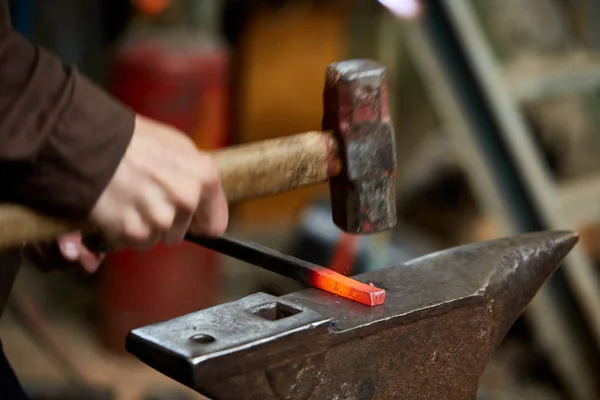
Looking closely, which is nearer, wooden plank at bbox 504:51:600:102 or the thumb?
the thumb

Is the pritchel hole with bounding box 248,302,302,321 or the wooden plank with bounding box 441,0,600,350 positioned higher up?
the wooden plank with bounding box 441,0,600,350

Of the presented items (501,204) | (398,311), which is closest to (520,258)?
(398,311)

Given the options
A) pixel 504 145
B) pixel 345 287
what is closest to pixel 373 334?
pixel 345 287

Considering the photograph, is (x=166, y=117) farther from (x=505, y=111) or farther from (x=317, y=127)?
(x=505, y=111)

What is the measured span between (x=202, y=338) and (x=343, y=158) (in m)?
0.35

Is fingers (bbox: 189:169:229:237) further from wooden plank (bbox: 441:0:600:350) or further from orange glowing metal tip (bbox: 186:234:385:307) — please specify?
wooden plank (bbox: 441:0:600:350)

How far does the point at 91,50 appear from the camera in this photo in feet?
13.0

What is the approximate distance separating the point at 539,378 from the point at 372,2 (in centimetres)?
182

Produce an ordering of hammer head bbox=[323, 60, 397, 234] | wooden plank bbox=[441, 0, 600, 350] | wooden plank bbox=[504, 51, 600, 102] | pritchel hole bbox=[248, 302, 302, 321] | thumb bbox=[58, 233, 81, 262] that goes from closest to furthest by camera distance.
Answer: pritchel hole bbox=[248, 302, 302, 321]
hammer head bbox=[323, 60, 397, 234]
thumb bbox=[58, 233, 81, 262]
wooden plank bbox=[441, 0, 600, 350]
wooden plank bbox=[504, 51, 600, 102]

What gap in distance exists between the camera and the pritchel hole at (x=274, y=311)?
104cm

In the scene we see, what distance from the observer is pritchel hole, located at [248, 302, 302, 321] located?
1036mm

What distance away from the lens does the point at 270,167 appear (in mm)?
1121

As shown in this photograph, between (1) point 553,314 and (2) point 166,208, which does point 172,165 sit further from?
(1) point 553,314

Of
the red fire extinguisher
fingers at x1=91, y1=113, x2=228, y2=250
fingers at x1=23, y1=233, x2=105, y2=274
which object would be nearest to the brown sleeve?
fingers at x1=91, y1=113, x2=228, y2=250
